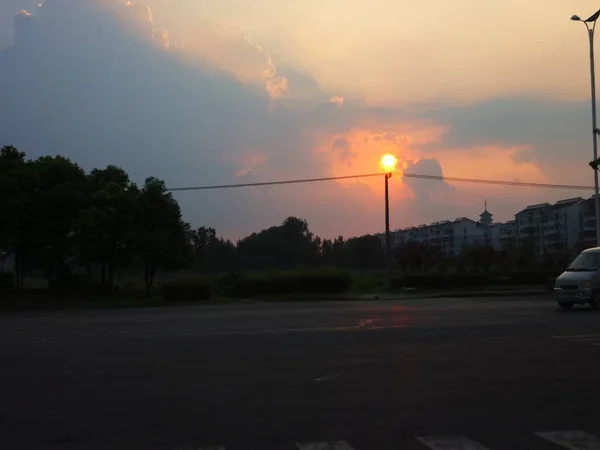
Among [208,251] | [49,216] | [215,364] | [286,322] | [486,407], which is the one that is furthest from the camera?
[208,251]

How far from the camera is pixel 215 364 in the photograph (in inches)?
474

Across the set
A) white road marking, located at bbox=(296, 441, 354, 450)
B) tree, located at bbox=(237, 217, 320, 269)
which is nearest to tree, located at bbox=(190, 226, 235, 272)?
tree, located at bbox=(237, 217, 320, 269)

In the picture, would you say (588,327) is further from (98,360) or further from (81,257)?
(81,257)

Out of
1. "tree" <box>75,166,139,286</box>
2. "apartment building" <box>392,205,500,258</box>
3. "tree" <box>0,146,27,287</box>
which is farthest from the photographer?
"apartment building" <box>392,205,500,258</box>

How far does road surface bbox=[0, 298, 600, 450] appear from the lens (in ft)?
23.7

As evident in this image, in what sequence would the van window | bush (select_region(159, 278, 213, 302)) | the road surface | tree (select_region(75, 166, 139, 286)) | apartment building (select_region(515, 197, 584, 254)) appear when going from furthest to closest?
apartment building (select_region(515, 197, 584, 254)) < tree (select_region(75, 166, 139, 286)) < bush (select_region(159, 278, 213, 302)) < the van window < the road surface

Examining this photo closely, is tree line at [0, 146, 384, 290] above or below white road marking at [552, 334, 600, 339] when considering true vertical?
above

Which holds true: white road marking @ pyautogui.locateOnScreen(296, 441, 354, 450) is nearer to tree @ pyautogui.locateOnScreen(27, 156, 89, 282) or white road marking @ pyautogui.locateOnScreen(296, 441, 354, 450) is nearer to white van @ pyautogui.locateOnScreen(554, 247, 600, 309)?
white van @ pyautogui.locateOnScreen(554, 247, 600, 309)

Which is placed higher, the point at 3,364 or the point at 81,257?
the point at 81,257

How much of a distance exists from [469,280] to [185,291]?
17.5 m

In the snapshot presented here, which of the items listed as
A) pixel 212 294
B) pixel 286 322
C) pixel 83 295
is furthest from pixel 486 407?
pixel 83 295

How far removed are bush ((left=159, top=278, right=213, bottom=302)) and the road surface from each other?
739 inches

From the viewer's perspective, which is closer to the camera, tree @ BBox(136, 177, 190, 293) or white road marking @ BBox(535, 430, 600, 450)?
white road marking @ BBox(535, 430, 600, 450)

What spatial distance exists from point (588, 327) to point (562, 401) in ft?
32.1
